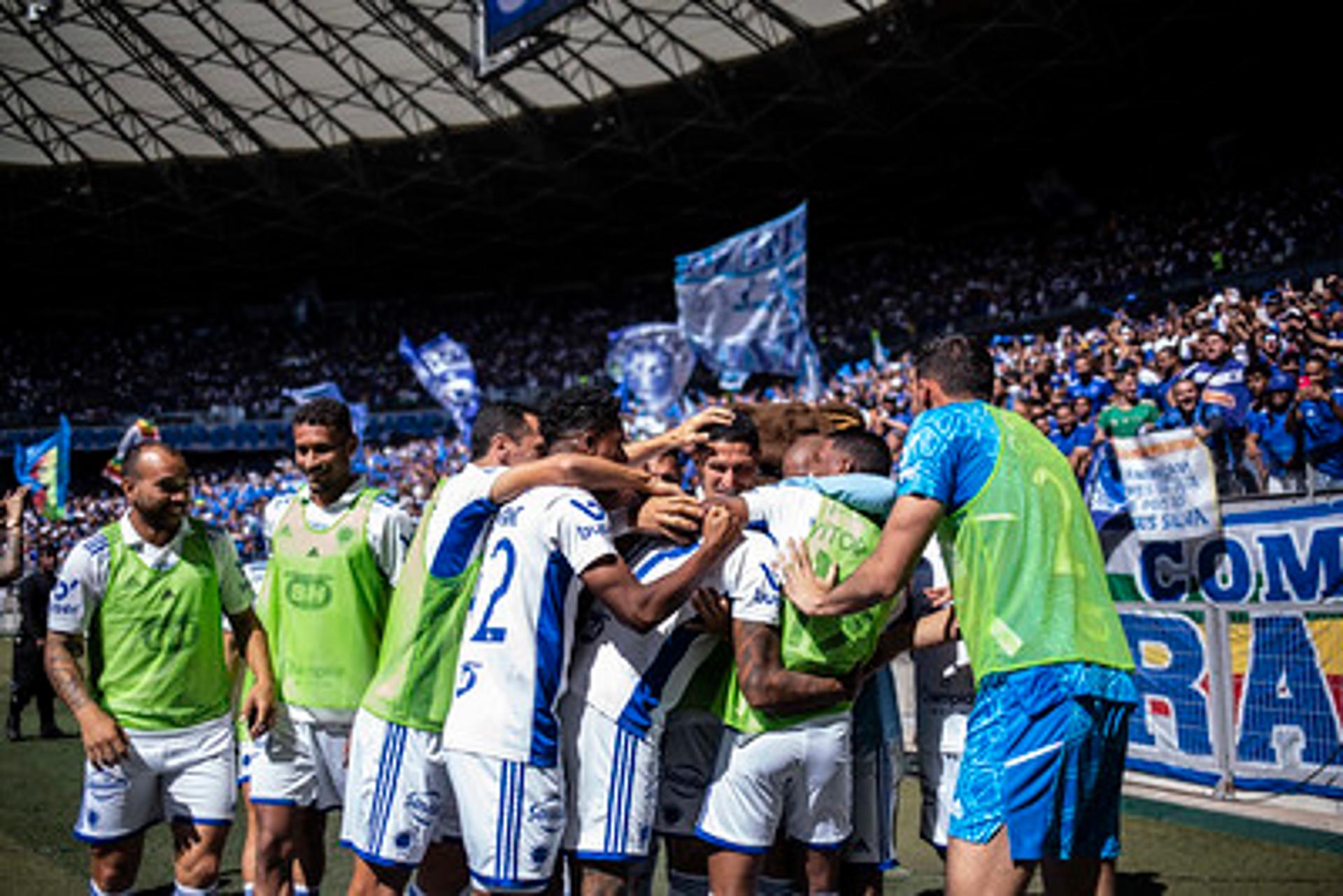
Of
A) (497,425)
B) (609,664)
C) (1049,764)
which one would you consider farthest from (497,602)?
(1049,764)

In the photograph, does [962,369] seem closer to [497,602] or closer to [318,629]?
[497,602]

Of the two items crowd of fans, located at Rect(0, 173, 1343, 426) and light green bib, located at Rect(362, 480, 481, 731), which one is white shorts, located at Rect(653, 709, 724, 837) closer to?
light green bib, located at Rect(362, 480, 481, 731)

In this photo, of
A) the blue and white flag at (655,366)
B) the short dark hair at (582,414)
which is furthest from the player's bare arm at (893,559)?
the blue and white flag at (655,366)

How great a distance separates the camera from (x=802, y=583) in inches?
148

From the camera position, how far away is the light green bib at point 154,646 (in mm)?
4973

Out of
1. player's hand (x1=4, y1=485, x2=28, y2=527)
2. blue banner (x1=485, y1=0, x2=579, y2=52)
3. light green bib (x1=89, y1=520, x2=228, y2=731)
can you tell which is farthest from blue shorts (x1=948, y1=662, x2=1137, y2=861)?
blue banner (x1=485, y1=0, x2=579, y2=52)

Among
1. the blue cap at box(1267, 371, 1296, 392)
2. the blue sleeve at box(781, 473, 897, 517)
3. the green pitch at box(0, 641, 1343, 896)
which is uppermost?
the blue cap at box(1267, 371, 1296, 392)

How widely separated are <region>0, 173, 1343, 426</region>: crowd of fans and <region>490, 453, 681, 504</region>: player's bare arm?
82.8 ft

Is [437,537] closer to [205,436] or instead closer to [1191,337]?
[1191,337]

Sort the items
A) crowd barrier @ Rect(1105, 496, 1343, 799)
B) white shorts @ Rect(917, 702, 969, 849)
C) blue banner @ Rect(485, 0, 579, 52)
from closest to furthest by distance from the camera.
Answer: white shorts @ Rect(917, 702, 969, 849)
crowd barrier @ Rect(1105, 496, 1343, 799)
blue banner @ Rect(485, 0, 579, 52)

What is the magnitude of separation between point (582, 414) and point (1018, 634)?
1.53 m

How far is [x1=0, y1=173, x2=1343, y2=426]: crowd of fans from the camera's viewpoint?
93.7 feet

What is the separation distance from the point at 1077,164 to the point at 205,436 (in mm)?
32137

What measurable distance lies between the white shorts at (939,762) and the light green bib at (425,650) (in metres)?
1.94
